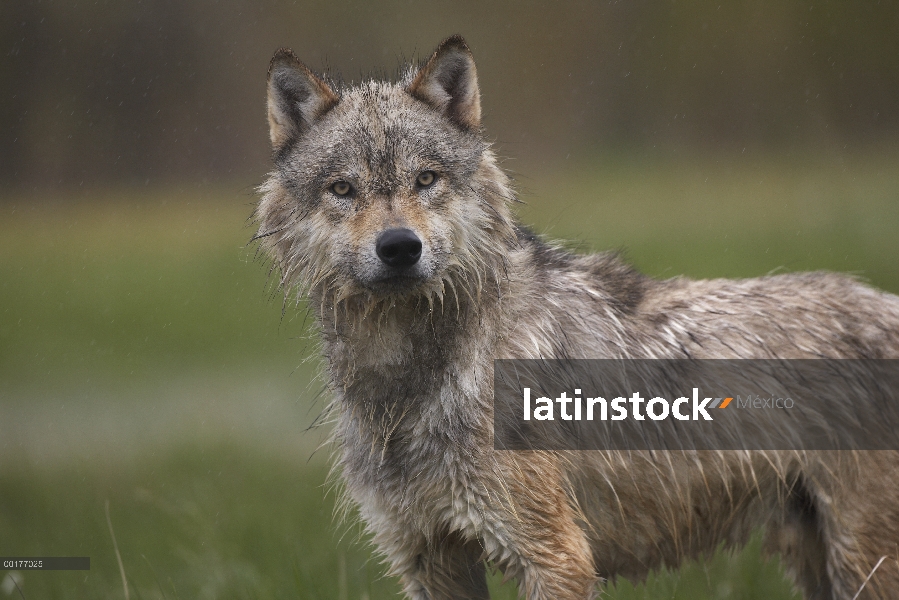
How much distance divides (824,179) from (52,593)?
38.6 feet

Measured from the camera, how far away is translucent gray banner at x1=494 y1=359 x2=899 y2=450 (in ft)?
13.5

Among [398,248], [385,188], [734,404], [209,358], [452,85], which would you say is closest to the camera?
[398,248]

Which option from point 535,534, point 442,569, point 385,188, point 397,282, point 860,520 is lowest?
point 442,569

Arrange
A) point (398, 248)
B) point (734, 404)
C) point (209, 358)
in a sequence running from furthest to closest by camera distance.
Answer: point (209, 358) < point (734, 404) < point (398, 248)

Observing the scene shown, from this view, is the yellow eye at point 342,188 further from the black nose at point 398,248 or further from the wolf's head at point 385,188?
the black nose at point 398,248

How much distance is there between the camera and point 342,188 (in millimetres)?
3791

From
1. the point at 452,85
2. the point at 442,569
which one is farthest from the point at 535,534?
the point at 452,85

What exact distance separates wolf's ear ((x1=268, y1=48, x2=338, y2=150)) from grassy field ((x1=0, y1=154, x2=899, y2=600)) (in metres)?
2.22

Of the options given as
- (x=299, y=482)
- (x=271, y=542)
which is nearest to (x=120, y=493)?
(x=299, y=482)

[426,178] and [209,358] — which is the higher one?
[426,178]

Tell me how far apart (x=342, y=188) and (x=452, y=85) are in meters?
0.70

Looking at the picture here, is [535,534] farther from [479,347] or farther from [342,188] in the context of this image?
[342,188]

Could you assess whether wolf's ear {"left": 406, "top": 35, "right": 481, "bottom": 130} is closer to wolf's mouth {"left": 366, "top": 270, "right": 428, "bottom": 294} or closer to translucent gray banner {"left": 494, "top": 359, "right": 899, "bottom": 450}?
wolf's mouth {"left": 366, "top": 270, "right": 428, "bottom": 294}

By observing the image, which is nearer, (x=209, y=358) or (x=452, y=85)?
(x=452, y=85)
